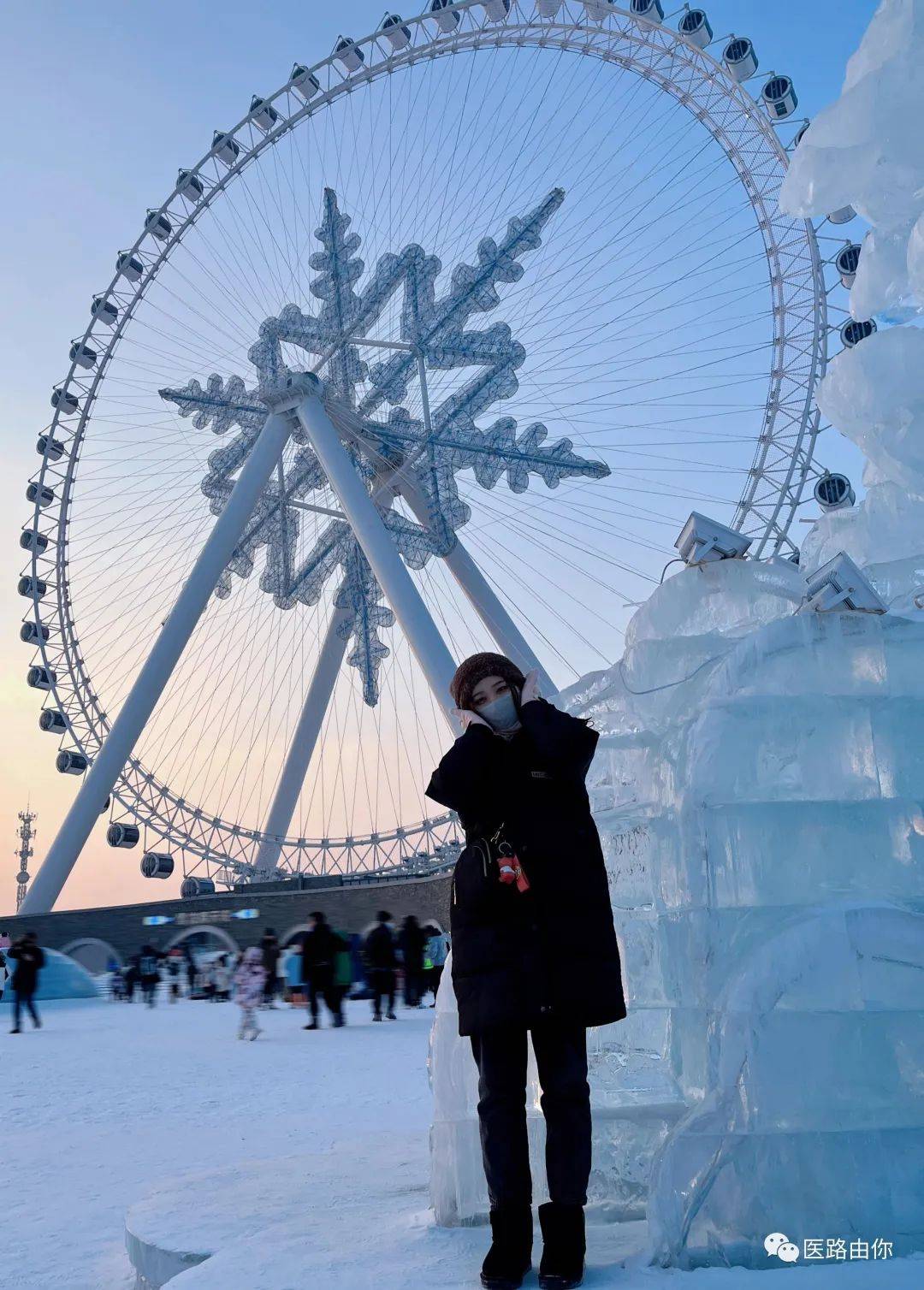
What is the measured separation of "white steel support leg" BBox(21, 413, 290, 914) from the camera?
57.3 ft

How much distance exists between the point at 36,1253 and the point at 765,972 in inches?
83.5

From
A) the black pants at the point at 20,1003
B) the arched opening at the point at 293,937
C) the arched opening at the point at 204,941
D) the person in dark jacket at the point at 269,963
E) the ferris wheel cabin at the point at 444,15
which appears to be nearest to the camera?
the black pants at the point at 20,1003

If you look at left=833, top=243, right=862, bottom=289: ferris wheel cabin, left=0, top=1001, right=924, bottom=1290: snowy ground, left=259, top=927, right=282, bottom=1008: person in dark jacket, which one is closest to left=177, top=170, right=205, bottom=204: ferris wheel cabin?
left=833, top=243, right=862, bottom=289: ferris wheel cabin

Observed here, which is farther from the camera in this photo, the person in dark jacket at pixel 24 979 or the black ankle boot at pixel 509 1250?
the person in dark jacket at pixel 24 979

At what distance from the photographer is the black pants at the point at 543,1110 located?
89.4 inches

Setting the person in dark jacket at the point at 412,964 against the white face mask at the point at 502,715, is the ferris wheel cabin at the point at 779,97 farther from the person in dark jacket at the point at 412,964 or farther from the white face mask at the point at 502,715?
the white face mask at the point at 502,715

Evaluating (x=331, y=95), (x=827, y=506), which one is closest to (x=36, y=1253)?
(x=827, y=506)

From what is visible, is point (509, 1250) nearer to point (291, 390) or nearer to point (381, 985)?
point (381, 985)

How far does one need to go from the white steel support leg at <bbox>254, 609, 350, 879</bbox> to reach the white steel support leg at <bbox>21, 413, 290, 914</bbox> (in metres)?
3.19

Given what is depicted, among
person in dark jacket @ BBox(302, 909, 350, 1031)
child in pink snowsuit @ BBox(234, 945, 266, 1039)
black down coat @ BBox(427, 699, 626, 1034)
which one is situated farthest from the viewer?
person in dark jacket @ BBox(302, 909, 350, 1031)

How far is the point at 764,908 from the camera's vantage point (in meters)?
2.71

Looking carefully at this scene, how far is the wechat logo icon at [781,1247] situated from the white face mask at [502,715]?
1030 millimetres

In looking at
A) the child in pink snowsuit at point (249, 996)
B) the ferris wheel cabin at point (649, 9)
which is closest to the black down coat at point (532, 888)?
the child in pink snowsuit at point (249, 996)

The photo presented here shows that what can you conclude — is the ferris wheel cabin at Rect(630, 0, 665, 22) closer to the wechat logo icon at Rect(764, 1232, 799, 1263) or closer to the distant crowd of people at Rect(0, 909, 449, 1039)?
the distant crowd of people at Rect(0, 909, 449, 1039)
